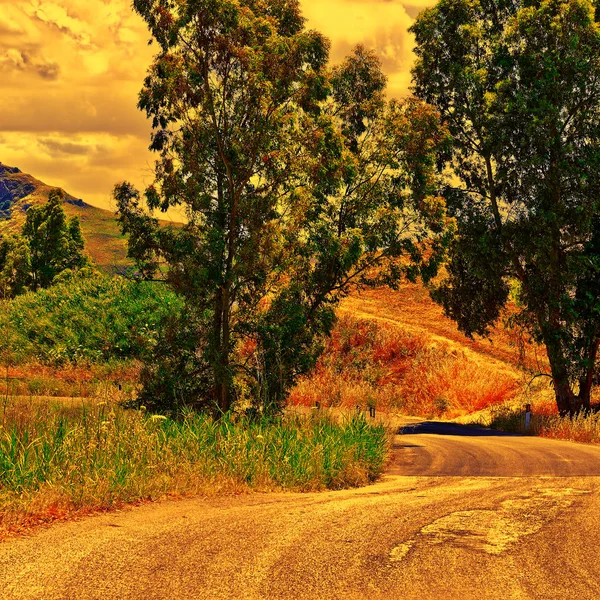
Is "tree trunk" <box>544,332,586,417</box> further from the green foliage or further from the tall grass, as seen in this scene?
the green foliage

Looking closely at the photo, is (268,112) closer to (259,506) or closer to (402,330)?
(259,506)

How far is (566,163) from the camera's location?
859 inches

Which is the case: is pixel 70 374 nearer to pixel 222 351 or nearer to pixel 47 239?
pixel 222 351

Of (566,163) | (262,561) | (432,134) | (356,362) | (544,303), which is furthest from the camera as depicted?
(356,362)

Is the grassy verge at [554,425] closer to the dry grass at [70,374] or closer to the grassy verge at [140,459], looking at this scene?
the grassy verge at [140,459]

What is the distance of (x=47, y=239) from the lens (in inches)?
2217

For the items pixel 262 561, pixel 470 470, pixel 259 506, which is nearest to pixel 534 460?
pixel 470 470

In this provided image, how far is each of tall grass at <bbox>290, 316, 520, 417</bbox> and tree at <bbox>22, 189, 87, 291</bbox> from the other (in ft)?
92.1

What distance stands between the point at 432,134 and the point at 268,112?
5886 mm

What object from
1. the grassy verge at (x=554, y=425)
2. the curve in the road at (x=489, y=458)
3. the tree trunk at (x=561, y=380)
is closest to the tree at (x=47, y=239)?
the grassy verge at (x=554, y=425)

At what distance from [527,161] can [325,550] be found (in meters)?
18.4

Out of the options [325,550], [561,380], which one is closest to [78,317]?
[561,380]

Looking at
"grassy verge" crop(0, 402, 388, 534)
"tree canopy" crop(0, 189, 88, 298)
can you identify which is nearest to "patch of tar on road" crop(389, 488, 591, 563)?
"grassy verge" crop(0, 402, 388, 534)

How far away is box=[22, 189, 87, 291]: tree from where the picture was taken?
5597 cm
